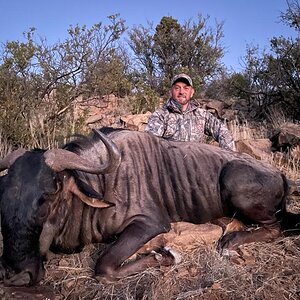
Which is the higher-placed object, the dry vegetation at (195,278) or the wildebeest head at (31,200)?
the wildebeest head at (31,200)

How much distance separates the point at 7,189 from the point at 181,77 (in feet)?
12.3

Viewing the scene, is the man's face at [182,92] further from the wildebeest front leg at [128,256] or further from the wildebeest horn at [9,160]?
the wildebeest horn at [9,160]

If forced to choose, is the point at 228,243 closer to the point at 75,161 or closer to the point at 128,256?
the point at 128,256

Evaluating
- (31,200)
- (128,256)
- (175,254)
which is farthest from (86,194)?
(175,254)

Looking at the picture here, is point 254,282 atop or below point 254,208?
below

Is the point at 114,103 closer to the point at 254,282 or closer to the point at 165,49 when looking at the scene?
the point at 165,49

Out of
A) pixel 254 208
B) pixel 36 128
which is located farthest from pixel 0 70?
pixel 254 208

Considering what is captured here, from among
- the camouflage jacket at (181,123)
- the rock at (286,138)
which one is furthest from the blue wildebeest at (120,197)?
the rock at (286,138)

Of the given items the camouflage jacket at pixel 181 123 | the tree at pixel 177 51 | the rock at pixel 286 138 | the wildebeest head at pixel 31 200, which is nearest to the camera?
the wildebeest head at pixel 31 200

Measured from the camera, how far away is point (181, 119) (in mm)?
6395

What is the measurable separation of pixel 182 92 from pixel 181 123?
0.45m

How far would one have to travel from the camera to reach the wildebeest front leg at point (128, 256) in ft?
11.1

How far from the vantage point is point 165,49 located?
58.7 ft

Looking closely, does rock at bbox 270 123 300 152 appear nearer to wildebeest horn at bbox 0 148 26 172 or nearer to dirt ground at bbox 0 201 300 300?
dirt ground at bbox 0 201 300 300
